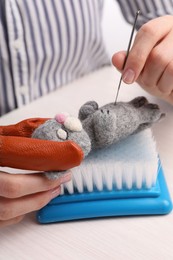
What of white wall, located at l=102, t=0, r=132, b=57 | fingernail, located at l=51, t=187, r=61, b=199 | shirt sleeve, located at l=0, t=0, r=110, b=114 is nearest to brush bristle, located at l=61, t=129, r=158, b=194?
fingernail, located at l=51, t=187, r=61, b=199

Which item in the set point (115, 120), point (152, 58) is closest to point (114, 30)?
point (152, 58)

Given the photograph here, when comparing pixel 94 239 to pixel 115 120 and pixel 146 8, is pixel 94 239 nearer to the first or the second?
pixel 115 120

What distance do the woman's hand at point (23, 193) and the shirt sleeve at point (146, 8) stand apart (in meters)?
0.41

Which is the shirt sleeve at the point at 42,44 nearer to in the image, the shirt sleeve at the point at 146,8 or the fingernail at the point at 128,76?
the shirt sleeve at the point at 146,8

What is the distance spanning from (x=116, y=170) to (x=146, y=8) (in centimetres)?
39

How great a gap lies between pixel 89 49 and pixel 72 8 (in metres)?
0.09

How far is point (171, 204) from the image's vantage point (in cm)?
45

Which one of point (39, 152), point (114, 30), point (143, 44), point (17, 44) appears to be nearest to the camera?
point (39, 152)

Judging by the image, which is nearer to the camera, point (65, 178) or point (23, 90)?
point (65, 178)

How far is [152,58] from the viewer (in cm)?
50

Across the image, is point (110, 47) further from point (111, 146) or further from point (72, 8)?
point (111, 146)

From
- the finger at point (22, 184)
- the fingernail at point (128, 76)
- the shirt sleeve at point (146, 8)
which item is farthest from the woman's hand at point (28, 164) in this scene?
the shirt sleeve at point (146, 8)

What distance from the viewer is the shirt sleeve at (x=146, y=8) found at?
0.70 meters

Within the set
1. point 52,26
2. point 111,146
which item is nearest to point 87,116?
point 111,146
